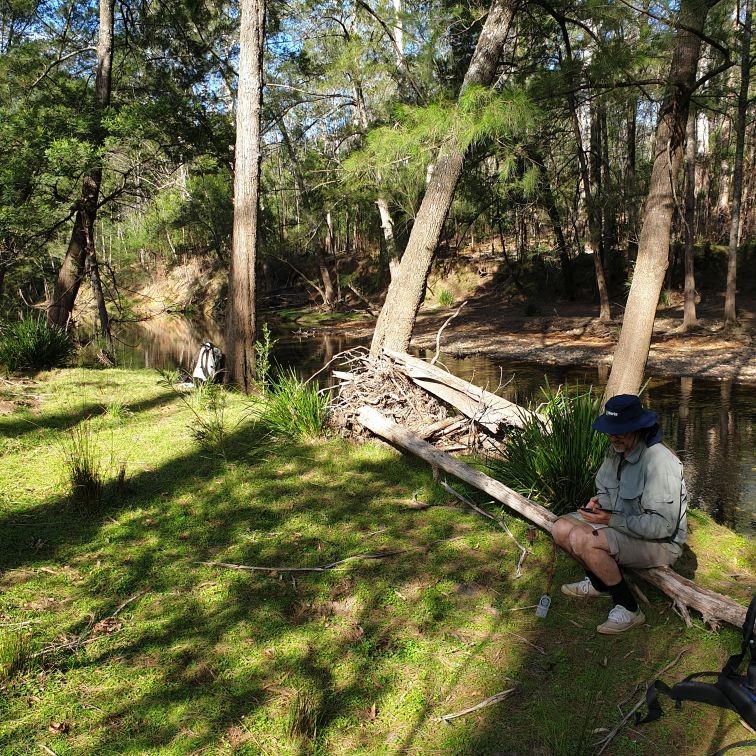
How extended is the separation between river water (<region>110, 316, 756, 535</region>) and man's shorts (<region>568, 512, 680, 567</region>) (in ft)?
9.93

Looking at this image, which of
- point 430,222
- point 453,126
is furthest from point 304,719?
point 430,222

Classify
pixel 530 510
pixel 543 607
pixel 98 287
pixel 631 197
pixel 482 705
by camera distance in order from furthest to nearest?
1. pixel 631 197
2. pixel 98 287
3. pixel 530 510
4. pixel 543 607
5. pixel 482 705

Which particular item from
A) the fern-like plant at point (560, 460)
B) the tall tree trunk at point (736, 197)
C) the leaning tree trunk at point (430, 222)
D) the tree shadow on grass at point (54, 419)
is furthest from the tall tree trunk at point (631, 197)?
the tree shadow on grass at point (54, 419)

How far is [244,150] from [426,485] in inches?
248

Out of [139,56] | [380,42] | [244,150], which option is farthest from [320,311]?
[244,150]

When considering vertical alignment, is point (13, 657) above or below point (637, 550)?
below

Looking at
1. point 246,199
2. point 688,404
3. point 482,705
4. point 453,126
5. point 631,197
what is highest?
point 631,197

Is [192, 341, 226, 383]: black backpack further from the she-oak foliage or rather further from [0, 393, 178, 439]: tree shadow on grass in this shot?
the she-oak foliage

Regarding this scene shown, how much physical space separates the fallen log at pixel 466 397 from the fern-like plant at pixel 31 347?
21.7 ft

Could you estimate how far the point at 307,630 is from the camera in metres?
3.43

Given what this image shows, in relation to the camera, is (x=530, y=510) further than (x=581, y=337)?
No

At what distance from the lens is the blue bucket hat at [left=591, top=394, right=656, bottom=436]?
10.9 feet

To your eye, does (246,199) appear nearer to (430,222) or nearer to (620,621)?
(430,222)

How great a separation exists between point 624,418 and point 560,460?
147cm
